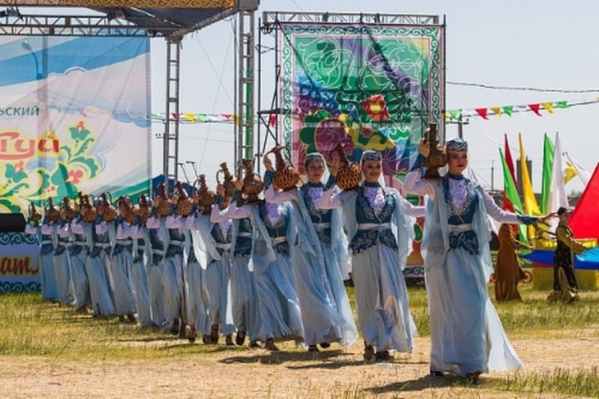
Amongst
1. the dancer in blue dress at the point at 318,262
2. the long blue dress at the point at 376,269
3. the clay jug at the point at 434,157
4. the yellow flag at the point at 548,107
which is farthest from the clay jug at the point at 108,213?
the yellow flag at the point at 548,107

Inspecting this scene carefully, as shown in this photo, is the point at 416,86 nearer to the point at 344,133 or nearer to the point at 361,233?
the point at 344,133

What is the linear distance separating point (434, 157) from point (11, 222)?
19403 mm

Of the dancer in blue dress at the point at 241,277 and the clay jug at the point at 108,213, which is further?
the clay jug at the point at 108,213

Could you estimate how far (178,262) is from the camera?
682 inches

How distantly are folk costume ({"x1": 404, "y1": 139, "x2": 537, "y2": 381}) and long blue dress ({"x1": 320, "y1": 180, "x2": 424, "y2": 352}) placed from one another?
159cm

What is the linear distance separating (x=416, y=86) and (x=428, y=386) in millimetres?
19185

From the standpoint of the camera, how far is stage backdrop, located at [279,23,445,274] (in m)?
28.7

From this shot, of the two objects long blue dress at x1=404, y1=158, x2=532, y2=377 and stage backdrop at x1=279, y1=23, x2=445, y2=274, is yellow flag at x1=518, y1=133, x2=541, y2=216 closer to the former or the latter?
stage backdrop at x1=279, y1=23, x2=445, y2=274

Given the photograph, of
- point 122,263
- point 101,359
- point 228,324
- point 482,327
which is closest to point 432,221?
point 482,327

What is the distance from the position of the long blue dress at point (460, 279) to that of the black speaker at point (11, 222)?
19.0 metres

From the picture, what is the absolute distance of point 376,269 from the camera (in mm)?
12781

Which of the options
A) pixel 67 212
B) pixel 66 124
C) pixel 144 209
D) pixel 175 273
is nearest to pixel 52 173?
pixel 66 124

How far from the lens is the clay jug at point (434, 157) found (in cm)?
1084

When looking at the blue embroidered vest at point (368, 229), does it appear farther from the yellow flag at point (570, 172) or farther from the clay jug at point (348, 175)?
the yellow flag at point (570, 172)
